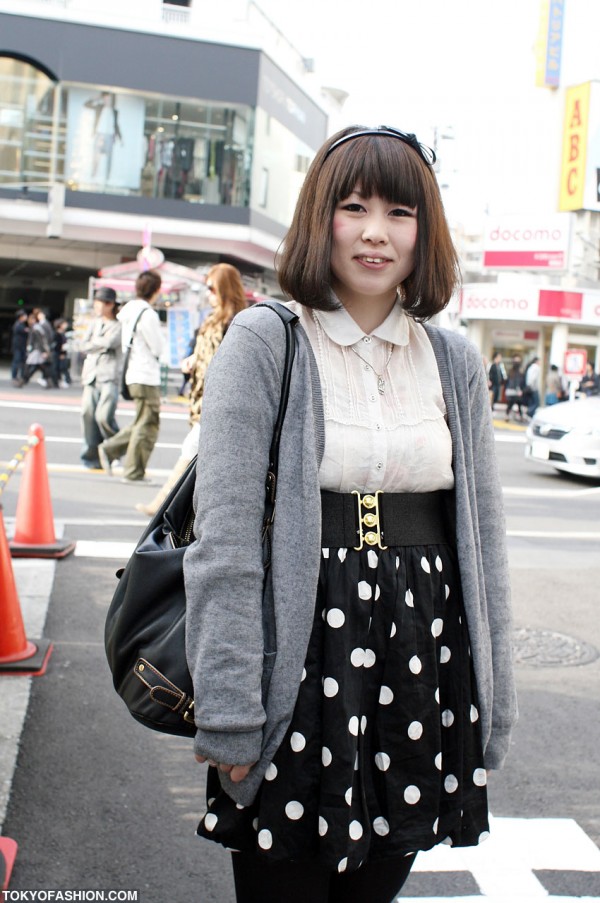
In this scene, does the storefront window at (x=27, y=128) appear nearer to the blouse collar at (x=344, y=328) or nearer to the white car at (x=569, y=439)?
the white car at (x=569, y=439)

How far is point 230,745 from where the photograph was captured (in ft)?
5.64

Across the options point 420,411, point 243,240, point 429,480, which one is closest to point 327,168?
point 420,411

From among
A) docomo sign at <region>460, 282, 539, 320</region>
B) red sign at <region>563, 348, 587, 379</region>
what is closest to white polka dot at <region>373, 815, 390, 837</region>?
red sign at <region>563, 348, 587, 379</region>

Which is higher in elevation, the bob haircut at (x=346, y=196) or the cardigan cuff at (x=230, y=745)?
the bob haircut at (x=346, y=196)

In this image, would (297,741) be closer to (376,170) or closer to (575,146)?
(376,170)

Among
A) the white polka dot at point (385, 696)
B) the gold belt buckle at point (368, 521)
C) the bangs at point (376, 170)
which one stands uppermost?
the bangs at point (376, 170)

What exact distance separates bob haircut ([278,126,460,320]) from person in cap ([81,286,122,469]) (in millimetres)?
7906

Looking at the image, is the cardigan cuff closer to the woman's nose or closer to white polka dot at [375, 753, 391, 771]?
white polka dot at [375, 753, 391, 771]

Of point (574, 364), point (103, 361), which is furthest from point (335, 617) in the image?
point (574, 364)

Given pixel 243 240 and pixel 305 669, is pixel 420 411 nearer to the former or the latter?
pixel 305 669

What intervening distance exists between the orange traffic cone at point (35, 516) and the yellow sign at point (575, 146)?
3708 centimetres

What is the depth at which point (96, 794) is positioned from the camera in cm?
349

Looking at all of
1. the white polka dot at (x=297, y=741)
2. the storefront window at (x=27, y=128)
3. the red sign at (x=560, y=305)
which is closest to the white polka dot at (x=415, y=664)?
the white polka dot at (x=297, y=741)

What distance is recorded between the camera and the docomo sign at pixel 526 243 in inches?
1446
